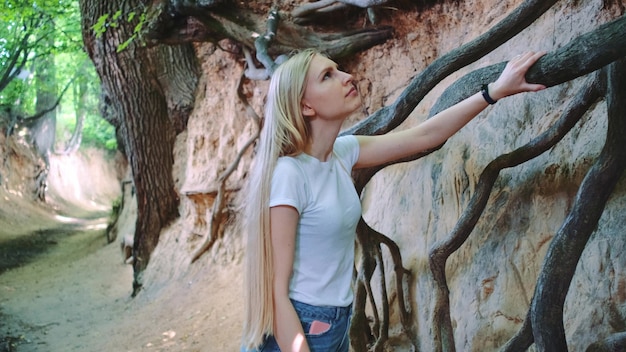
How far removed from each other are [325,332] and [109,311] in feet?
23.2

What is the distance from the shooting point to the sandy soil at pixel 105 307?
620cm

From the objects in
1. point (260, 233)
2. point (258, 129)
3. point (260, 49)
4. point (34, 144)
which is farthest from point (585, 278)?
point (34, 144)

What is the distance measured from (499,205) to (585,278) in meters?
0.59

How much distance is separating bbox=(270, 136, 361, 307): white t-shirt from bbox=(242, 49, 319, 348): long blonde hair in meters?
0.04

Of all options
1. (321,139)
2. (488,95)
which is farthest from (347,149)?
(488,95)

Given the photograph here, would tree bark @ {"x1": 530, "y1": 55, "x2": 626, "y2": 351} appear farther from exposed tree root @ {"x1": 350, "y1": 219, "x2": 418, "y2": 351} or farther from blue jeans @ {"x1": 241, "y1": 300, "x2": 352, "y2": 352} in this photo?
exposed tree root @ {"x1": 350, "y1": 219, "x2": 418, "y2": 351}

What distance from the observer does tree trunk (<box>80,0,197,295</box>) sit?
25.5 feet

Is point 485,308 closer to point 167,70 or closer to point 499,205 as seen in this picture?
point 499,205

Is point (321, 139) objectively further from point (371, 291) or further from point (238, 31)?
point (238, 31)

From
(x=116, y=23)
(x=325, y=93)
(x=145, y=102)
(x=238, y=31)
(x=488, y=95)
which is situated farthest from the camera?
(x=145, y=102)

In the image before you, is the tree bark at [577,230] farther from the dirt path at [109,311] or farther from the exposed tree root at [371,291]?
the dirt path at [109,311]

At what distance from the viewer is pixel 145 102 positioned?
27.2ft

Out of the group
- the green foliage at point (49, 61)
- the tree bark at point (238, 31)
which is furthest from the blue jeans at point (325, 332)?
the green foliage at point (49, 61)

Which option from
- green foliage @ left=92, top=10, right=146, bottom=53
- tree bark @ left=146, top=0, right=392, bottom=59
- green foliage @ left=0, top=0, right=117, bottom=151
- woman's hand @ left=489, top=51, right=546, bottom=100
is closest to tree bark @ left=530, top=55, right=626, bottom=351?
woman's hand @ left=489, top=51, right=546, bottom=100
